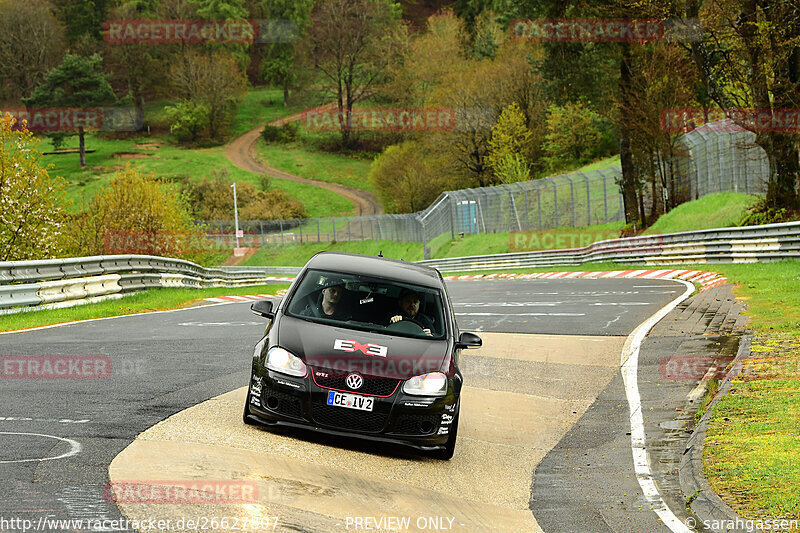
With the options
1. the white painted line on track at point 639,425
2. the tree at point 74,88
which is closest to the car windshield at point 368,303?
the white painted line on track at point 639,425

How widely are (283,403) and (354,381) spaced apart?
62cm

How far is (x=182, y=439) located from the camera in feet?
23.8

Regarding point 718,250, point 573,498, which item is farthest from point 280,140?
point 573,498

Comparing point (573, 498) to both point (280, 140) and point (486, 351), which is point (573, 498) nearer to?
point (486, 351)

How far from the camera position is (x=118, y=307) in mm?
20844

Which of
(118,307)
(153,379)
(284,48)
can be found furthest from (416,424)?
(284,48)

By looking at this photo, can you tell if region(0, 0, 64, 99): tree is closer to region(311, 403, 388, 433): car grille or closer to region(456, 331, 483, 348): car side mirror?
region(456, 331, 483, 348): car side mirror

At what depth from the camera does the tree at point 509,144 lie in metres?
68.7

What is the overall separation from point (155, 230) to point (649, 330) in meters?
31.8

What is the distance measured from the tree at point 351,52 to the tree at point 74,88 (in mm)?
28533

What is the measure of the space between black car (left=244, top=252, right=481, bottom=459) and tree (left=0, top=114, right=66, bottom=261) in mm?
22183
